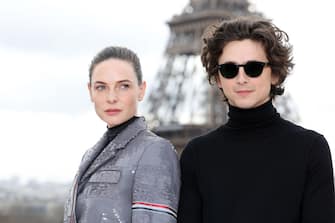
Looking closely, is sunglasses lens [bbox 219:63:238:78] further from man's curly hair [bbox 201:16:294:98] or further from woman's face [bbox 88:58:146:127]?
woman's face [bbox 88:58:146:127]

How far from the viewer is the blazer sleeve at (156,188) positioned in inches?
123

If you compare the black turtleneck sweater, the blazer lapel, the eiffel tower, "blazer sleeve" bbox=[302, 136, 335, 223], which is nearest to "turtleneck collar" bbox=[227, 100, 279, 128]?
the black turtleneck sweater

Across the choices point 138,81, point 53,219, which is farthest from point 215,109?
point 138,81

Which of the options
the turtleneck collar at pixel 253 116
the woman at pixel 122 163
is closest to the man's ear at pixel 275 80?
the turtleneck collar at pixel 253 116

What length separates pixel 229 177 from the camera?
3.21 metres

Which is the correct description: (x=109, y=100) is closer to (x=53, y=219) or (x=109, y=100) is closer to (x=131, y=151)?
(x=131, y=151)

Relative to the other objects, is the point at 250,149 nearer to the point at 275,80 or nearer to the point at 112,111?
the point at 275,80

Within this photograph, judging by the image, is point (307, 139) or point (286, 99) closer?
point (307, 139)

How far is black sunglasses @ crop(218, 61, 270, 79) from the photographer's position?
10.5 ft

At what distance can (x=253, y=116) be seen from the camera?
127 inches

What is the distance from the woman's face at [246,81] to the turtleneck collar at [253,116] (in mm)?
21

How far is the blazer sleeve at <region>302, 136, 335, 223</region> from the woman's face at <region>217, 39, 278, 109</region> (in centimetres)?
32

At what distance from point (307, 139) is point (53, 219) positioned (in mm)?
40307

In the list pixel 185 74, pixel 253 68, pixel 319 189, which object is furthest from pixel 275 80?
pixel 185 74
